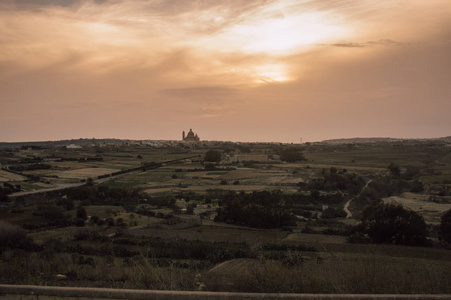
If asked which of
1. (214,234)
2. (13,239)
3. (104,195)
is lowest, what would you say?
(104,195)

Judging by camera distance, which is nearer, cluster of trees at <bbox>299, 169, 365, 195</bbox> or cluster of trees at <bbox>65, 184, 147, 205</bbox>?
cluster of trees at <bbox>65, 184, 147, 205</bbox>

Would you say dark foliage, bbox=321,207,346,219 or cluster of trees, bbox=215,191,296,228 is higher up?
cluster of trees, bbox=215,191,296,228

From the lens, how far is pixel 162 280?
19.8 feet

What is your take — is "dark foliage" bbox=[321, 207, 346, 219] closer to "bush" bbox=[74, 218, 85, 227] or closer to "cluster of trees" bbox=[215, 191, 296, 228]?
"cluster of trees" bbox=[215, 191, 296, 228]

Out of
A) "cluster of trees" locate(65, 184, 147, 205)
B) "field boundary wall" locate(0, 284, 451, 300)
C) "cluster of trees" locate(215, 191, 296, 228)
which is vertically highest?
"field boundary wall" locate(0, 284, 451, 300)

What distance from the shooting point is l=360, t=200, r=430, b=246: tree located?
19484 millimetres

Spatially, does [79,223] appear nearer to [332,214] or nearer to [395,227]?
[332,214]

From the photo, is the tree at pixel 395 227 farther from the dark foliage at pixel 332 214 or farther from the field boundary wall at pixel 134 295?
the field boundary wall at pixel 134 295

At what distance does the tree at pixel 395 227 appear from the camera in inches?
767

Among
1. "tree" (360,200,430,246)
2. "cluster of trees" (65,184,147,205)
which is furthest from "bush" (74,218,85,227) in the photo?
"tree" (360,200,430,246)

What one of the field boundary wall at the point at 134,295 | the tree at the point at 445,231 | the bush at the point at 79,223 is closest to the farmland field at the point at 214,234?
the bush at the point at 79,223

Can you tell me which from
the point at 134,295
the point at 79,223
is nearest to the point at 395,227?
the point at 134,295

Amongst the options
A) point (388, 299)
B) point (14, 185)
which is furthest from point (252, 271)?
point (14, 185)

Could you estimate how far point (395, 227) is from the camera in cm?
2008
